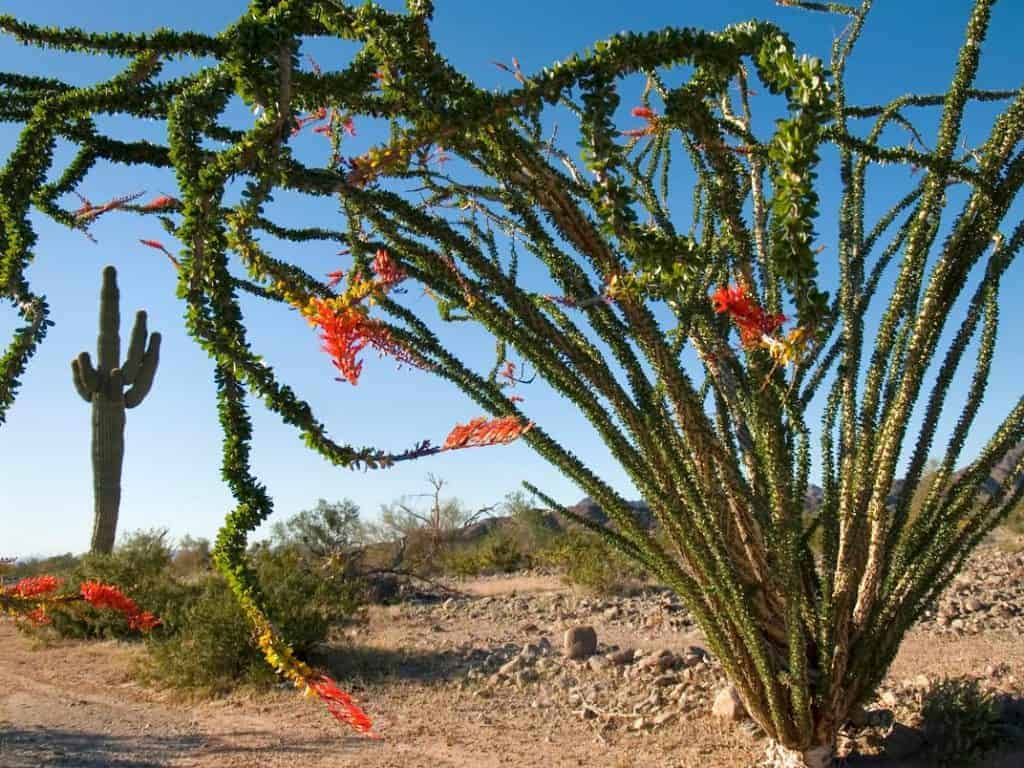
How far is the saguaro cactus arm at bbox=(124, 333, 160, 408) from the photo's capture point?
1620 cm

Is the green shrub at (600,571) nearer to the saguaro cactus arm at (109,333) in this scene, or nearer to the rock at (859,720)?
the rock at (859,720)

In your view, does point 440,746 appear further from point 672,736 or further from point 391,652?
point 391,652

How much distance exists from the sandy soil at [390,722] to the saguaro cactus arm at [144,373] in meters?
8.07

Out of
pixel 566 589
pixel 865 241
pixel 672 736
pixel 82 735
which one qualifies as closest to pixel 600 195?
pixel 865 241

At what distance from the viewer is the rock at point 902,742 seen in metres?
4.21

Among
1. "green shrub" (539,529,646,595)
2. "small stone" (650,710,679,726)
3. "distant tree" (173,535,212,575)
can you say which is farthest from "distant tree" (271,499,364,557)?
"small stone" (650,710,679,726)

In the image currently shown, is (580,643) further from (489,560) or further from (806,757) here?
(489,560)

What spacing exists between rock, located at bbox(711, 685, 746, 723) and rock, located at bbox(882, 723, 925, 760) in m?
0.86

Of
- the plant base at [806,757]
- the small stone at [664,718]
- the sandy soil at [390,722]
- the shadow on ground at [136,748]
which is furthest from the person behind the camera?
the shadow on ground at [136,748]

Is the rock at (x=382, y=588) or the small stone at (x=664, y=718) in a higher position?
the rock at (x=382, y=588)

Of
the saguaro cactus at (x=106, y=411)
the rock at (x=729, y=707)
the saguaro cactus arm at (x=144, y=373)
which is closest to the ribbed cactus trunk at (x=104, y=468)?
the saguaro cactus at (x=106, y=411)

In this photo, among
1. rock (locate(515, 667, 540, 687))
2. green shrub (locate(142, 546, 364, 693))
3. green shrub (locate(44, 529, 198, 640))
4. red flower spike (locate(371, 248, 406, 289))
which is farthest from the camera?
green shrub (locate(44, 529, 198, 640))

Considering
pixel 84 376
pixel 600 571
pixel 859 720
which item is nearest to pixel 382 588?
pixel 600 571

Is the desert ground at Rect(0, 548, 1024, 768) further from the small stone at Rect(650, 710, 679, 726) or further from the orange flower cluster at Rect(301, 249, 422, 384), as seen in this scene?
the orange flower cluster at Rect(301, 249, 422, 384)
